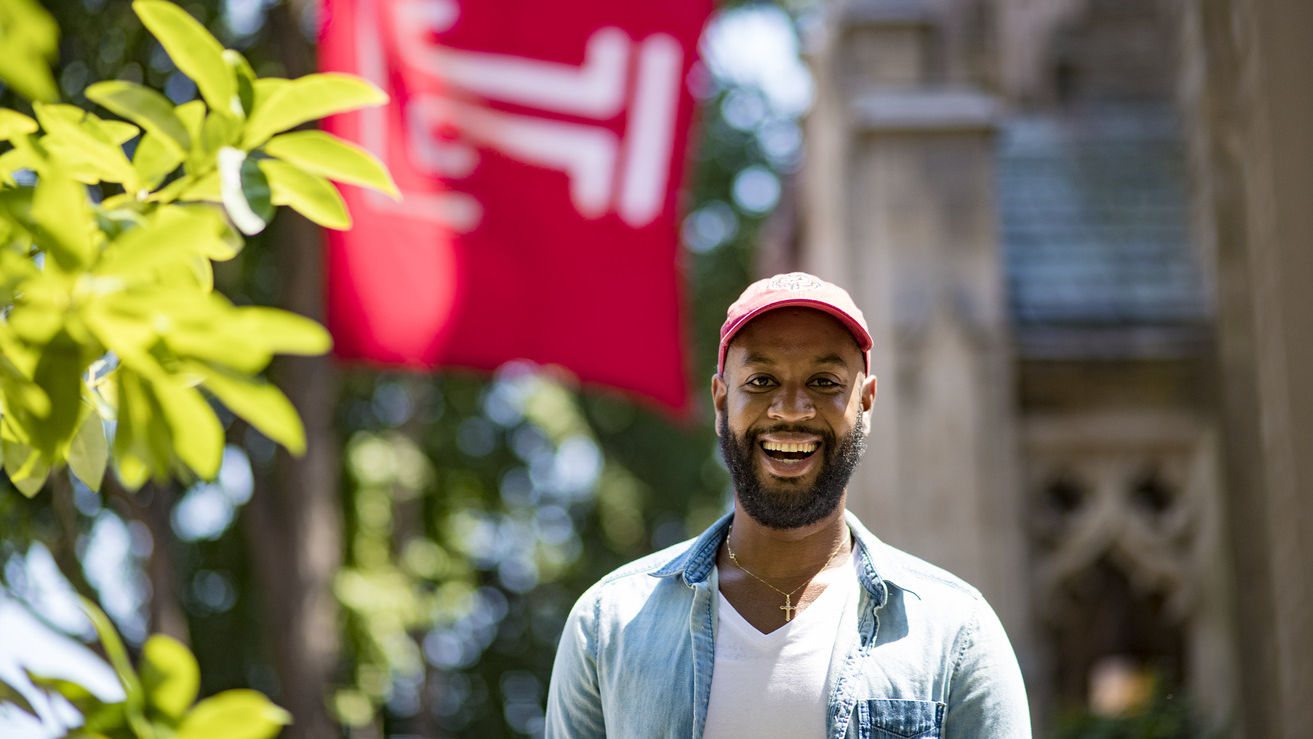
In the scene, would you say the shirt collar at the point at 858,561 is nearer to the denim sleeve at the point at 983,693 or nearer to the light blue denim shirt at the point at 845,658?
the light blue denim shirt at the point at 845,658

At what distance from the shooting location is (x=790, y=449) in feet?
7.76

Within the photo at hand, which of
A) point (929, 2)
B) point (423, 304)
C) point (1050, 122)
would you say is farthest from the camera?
point (1050, 122)

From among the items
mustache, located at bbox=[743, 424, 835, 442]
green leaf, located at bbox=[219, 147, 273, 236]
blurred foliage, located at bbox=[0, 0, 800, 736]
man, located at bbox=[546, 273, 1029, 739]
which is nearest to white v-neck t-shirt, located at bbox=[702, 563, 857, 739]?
man, located at bbox=[546, 273, 1029, 739]

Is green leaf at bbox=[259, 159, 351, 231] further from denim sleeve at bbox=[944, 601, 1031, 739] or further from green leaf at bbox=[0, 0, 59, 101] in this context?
denim sleeve at bbox=[944, 601, 1031, 739]

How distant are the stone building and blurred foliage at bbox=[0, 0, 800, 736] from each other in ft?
24.4

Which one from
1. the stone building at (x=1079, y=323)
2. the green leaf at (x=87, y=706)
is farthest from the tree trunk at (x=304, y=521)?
the green leaf at (x=87, y=706)

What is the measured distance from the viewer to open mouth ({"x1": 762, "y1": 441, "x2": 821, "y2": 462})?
2.36 m

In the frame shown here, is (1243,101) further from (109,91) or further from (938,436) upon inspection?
(109,91)

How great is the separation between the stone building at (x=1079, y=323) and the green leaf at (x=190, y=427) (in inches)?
229

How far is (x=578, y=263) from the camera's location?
799 centimetres

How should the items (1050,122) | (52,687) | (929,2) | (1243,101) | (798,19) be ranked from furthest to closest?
(798,19) → (1050,122) → (929,2) → (1243,101) → (52,687)

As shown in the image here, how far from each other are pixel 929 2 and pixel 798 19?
1128 cm

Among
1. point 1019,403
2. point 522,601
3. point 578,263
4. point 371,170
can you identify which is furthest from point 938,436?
point 522,601

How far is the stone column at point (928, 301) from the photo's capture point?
312 inches
